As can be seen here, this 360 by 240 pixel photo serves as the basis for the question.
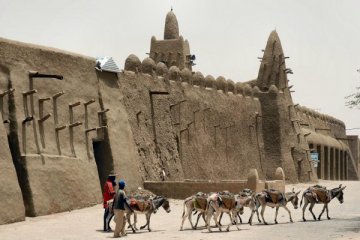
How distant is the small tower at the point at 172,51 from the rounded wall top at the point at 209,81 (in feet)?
28.3

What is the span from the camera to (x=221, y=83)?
119ft

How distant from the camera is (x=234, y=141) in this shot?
3628cm

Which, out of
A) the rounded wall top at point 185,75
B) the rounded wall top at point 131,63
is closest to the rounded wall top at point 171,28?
the rounded wall top at point 185,75

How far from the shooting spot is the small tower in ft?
146

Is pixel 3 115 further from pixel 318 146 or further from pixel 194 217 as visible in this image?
pixel 318 146

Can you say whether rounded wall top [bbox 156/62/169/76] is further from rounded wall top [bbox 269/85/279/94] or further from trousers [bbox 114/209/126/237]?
trousers [bbox 114/209/126/237]

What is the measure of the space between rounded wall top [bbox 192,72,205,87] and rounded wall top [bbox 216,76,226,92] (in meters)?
1.77

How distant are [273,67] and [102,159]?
20171 mm

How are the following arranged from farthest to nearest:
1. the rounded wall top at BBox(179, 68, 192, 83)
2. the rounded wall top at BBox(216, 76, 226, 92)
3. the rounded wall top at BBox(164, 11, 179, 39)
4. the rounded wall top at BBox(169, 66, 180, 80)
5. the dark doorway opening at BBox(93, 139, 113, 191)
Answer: the rounded wall top at BBox(164, 11, 179, 39), the rounded wall top at BBox(216, 76, 226, 92), the rounded wall top at BBox(179, 68, 192, 83), the rounded wall top at BBox(169, 66, 180, 80), the dark doorway opening at BBox(93, 139, 113, 191)

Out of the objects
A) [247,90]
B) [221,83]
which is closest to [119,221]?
[221,83]

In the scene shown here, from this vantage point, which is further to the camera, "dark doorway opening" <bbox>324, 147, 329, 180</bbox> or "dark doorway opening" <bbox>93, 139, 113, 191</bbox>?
"dark doorway opening" <bbox>324, 147, 329, 180</bbox>

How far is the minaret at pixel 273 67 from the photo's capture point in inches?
1638

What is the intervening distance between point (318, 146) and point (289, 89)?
9553 mm

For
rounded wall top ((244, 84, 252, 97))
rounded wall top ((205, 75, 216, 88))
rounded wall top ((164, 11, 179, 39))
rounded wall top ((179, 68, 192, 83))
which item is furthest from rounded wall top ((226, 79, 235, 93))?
rounded wall top ((164, 11, 179, 39))
